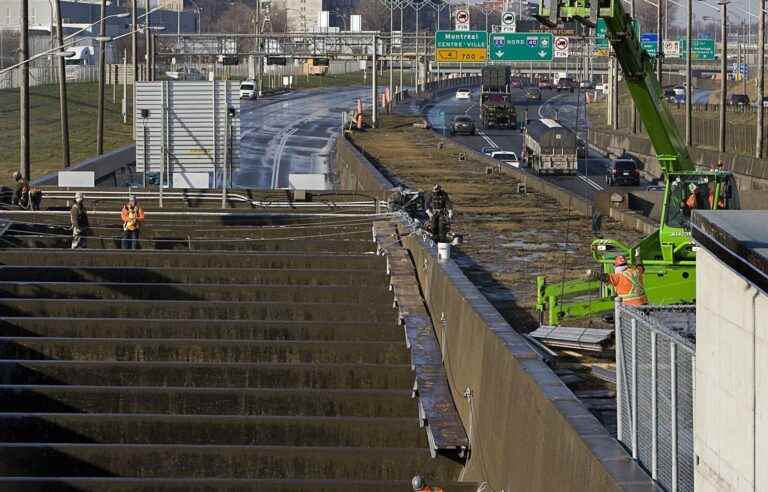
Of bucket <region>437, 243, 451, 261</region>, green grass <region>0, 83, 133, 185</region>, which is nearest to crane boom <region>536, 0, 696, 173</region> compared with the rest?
bucket <region>437, 243, 451, 261</region>

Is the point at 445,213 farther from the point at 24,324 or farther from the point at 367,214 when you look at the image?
the point at 24,324

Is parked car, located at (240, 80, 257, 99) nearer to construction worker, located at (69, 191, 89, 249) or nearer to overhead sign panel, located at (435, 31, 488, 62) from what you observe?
overhead sign panel, located at (435, 31, 488, 62)

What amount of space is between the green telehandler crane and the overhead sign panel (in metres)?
73.8

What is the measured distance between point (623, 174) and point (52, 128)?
37865mm

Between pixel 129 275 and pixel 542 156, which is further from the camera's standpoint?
pixel 542 156

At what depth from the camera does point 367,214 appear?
34969mm

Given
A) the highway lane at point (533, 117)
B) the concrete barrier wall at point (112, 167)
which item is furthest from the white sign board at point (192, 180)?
the highway lane at point (533, 117)

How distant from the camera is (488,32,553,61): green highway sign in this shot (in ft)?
319

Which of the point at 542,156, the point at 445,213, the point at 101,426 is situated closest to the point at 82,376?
the point at 101,426

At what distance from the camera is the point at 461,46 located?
98.9 metres

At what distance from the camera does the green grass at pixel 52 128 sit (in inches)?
2741

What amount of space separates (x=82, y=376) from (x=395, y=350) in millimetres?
4602

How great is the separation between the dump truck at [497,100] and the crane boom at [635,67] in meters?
80.0

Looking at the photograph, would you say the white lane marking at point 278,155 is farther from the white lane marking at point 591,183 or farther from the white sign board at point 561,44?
the white sign board at point 561,44
